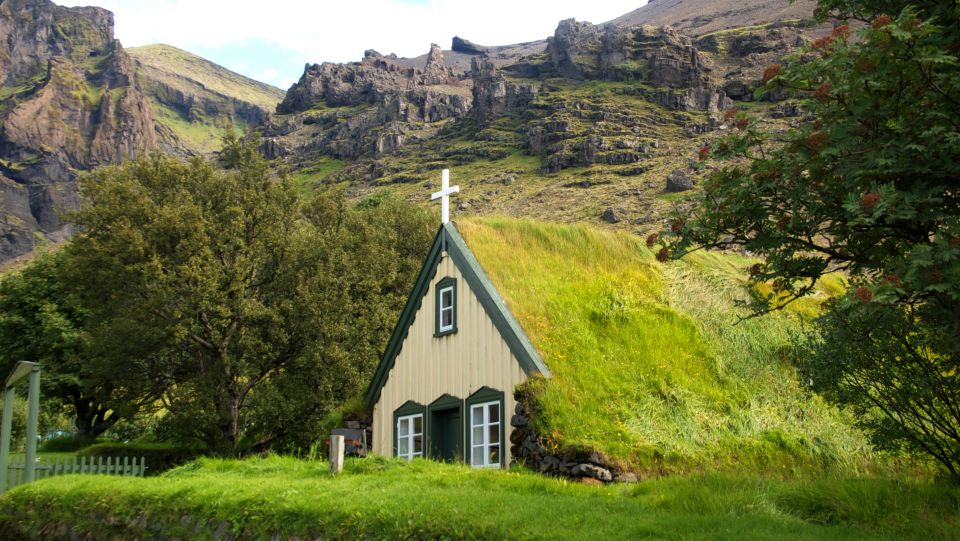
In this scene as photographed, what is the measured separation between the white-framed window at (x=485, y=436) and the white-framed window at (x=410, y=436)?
192 cm

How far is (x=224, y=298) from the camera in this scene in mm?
26406

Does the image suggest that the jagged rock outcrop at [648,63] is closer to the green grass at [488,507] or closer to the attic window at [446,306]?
the attic window at [446,306]

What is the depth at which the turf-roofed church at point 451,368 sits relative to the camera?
16250mm

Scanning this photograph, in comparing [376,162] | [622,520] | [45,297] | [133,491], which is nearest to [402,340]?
[133,491]

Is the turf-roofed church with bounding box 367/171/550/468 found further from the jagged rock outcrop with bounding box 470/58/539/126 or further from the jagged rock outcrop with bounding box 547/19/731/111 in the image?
the jagged rock outcrop with bounding box 470/58/539/126

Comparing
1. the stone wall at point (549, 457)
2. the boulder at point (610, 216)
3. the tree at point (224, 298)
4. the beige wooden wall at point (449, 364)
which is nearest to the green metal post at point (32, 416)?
the tree at point (224, 298)

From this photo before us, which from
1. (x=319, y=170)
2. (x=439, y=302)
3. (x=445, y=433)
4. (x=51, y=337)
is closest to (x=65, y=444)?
(x=51, y=337)

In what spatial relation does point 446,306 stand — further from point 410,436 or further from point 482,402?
point 410,436

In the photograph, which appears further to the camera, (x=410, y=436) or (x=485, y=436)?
(x=410, y=436)

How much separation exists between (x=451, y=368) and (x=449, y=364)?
0.13 m

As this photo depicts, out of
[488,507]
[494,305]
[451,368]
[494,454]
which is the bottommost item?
[488,507]

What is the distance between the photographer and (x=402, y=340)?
1956 cm

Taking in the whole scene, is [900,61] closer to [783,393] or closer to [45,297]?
[783,393]

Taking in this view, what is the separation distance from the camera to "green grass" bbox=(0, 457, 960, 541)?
8.90 metres
